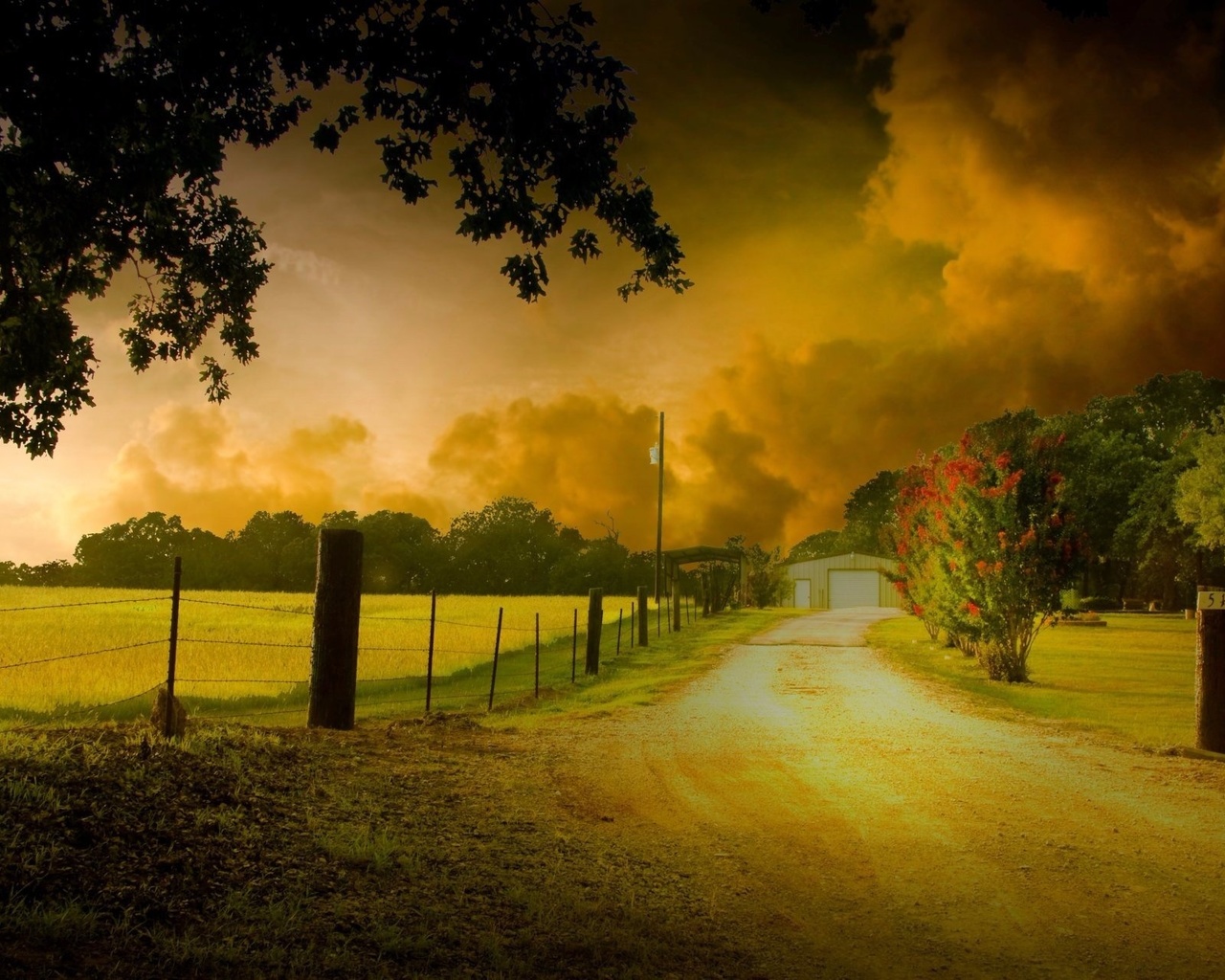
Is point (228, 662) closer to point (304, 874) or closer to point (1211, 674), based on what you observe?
point (304, 874)

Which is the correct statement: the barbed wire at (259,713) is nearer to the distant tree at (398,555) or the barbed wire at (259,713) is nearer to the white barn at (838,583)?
the white barn at (838,583)

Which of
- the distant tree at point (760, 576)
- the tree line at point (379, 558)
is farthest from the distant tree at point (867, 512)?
the distant tree at point (760, 576)

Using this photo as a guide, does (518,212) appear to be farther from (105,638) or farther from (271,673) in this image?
(105,638)

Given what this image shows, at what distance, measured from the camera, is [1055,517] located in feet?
54.5

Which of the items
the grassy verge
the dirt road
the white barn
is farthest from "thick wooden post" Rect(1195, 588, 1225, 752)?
the white barn

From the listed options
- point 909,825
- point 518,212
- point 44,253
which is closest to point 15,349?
point 44,253

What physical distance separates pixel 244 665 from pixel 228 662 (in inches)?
21.8

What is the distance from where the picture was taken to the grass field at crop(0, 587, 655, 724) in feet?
45.5

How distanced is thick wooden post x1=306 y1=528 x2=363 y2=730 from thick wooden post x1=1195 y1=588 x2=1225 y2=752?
952cm

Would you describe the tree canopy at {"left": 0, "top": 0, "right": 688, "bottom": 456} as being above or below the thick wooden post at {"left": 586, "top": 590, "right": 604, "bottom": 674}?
above

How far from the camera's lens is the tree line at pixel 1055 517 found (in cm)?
1688

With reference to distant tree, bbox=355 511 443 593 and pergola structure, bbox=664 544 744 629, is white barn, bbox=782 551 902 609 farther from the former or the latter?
distant tree, bbox=355 511 443 593

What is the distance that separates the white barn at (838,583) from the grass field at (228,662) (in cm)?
3726

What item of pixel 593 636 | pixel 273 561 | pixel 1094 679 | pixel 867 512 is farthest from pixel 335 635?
pixel 867 512
